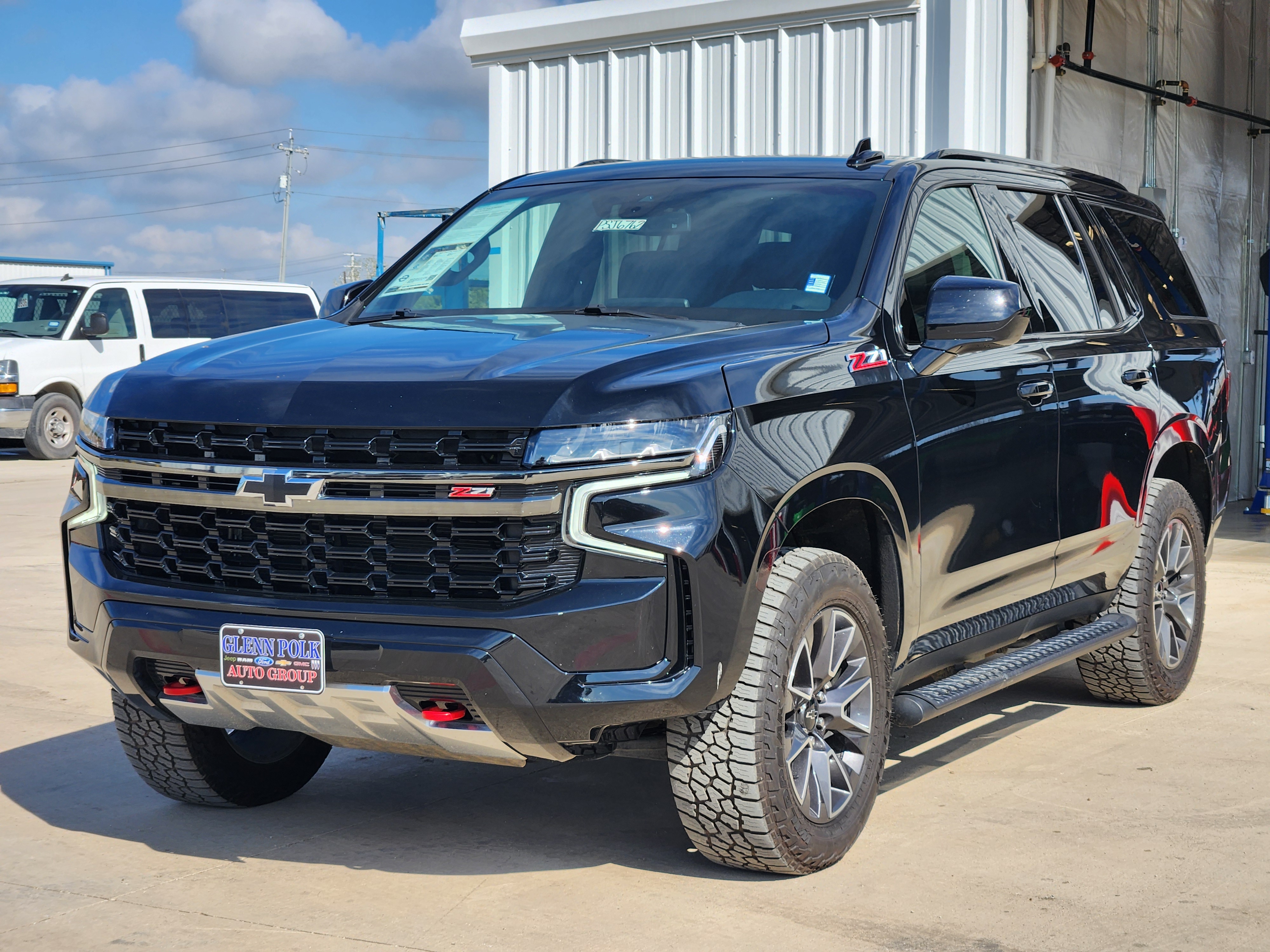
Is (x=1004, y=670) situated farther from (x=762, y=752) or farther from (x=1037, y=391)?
(x=762, y=752)

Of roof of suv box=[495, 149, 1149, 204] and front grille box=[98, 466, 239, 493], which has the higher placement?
roof of suv box=[495, 149, 1149, 204]

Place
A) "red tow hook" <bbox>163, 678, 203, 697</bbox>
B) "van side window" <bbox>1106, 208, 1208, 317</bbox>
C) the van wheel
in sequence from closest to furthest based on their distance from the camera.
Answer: "red tow hook" <bbox>163, 678, 203, 697</bbox>, "van side window" <bbox>1106, 208, 1208, 317</bbox>, the van wheel

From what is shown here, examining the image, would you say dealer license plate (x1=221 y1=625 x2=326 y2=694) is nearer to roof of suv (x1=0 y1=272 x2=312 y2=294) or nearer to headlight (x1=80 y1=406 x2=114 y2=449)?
headlight (x1=80 y1=406 x2=114 y2=449)

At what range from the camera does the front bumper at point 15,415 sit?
57.6 feet

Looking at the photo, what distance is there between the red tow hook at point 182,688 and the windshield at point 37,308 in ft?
50.7

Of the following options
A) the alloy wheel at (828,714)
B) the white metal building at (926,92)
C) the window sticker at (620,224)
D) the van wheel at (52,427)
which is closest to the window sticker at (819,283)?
the window sticker at (620,224)

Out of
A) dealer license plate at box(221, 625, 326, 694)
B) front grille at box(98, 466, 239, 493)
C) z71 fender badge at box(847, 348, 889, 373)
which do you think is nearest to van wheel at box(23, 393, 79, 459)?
front grille at box(98, 466, 239, 493)

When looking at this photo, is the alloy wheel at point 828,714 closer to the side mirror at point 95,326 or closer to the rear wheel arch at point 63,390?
the rear wheel arch at point 63,390

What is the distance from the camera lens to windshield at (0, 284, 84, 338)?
18.2m

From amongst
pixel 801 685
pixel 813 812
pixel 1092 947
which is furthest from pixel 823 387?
pixel 1092 947

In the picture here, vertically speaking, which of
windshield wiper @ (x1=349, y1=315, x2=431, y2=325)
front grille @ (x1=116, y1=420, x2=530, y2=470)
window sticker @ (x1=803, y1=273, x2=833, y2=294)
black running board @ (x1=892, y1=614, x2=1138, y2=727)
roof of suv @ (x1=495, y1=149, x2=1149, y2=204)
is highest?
roof of suv @ (x1=495, y1=149, x2=1149, y2=204)

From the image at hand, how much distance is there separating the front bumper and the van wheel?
5cm

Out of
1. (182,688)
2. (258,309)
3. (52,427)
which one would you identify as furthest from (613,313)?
(258,309)

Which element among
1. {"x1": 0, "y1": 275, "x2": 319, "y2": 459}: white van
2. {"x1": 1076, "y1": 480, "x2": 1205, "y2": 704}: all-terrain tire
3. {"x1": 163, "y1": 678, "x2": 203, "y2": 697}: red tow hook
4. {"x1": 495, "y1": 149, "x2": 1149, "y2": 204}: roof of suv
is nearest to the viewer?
{"x1": 163, "y1": 678, "x2": 203, "y2": 697}: red tow hook
